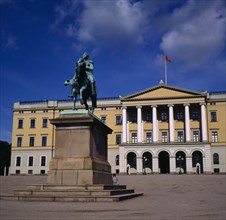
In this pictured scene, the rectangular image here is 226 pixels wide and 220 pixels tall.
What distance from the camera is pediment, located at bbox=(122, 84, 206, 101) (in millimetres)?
59750

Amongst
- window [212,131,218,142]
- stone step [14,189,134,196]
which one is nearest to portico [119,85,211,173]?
window [212,131,218,142]

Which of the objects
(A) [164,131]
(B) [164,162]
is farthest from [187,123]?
(B) [164,162]

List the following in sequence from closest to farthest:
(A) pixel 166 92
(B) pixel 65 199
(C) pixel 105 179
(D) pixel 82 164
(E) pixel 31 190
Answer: (B) pixel 65 199 < (E) pixel 31 190 < (D) pixel 82 164 < (C) pixel 105 179 < (A) pixel 166 92

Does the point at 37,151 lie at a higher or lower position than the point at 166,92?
lower

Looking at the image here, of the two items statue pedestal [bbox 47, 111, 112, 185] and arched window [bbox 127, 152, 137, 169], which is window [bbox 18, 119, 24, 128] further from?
statue pedestal [bbox 47, 111, 112, 185]

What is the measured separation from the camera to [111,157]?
209 feet

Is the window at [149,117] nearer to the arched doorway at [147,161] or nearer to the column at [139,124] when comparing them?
the column at [139,124]

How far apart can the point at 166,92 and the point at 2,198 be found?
163ft

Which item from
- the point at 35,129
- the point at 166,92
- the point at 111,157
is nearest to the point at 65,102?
the point at 35,129

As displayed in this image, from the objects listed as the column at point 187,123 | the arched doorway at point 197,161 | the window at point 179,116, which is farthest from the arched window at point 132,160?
the window at point 179,116

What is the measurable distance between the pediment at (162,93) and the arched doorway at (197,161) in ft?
32.8

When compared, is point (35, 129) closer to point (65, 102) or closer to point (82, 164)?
point (65, 102)

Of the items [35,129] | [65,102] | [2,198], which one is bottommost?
[2,198]

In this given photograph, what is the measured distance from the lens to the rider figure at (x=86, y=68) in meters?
16.2
